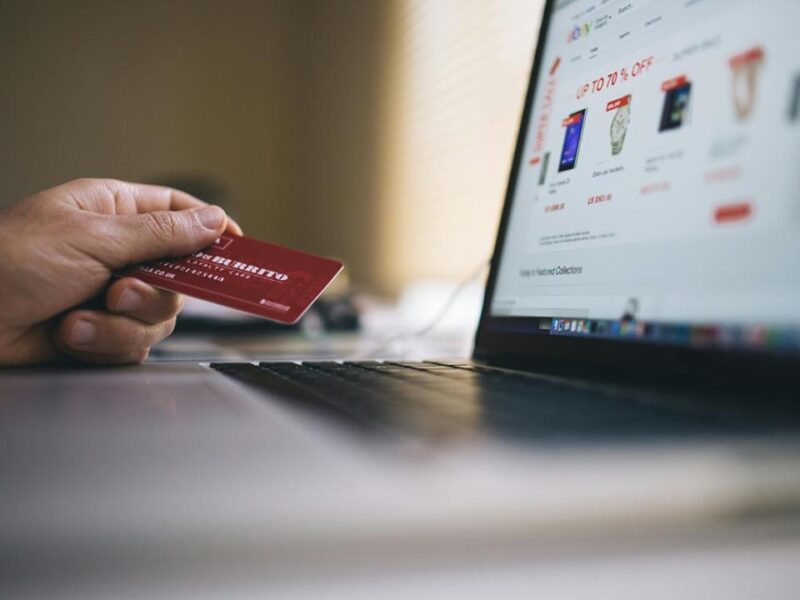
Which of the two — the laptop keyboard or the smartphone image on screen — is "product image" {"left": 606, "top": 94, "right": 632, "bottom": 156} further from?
the laptop keyboard

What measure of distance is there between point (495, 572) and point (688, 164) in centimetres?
37

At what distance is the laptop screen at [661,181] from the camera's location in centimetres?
43

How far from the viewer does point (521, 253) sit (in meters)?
0.72

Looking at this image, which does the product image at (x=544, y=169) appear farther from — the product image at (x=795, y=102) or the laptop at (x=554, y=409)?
the product image at (x=795, y=102)

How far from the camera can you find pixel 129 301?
0.69 m

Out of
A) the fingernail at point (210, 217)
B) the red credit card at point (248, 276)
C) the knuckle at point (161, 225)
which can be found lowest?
the red credit card at point (248, 276)

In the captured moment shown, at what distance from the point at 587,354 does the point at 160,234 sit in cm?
40

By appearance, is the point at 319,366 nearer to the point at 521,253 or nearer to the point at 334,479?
the point at 521,253

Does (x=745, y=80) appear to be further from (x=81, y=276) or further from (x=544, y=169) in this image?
(x=81, y=276)

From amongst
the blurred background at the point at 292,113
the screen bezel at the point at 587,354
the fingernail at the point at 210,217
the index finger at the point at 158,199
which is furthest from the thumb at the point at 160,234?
the blurred background at the point at 292,113

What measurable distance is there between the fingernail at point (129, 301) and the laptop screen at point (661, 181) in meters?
0.35

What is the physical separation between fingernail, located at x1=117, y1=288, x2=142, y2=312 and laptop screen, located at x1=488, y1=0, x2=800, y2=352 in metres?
0.35

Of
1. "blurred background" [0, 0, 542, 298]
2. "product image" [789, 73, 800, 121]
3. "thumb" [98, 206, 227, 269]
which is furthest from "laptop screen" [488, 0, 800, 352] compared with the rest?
"blurred background" [0, 0, 542, 298]

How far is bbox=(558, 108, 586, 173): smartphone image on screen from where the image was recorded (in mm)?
660
